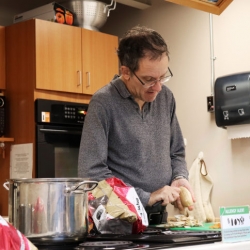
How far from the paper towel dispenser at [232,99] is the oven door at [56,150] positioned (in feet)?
3.08

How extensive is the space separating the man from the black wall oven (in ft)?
4.19

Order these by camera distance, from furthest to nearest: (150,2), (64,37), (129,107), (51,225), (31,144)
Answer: (150,2), (64,37), (31,144), (129,107), (51,225)

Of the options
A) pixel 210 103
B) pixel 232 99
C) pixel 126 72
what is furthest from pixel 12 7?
pixel 126 72

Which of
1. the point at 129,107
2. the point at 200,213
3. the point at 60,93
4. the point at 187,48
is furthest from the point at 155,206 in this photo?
the point at 187,48

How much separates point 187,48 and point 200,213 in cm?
113

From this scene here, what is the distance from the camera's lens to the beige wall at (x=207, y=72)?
10.6ft

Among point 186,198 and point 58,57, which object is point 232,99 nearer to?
point 58,57

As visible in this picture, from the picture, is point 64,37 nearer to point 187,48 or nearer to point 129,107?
point 187,48

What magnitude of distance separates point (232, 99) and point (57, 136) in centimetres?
110

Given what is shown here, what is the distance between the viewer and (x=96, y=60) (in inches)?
141

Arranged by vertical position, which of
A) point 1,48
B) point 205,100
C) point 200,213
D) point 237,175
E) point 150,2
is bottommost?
point 200,213

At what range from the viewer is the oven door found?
317 centimetres

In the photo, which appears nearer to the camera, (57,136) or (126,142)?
(126,142)

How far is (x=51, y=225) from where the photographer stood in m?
1.13
